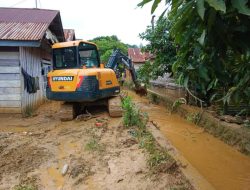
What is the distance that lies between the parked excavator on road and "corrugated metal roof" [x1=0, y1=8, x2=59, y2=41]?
4.16 feet

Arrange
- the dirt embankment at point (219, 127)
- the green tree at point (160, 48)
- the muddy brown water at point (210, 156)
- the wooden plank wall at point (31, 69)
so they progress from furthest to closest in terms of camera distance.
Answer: the green tree at point (160, 48) → the wooden plank wall at point (31, 69) → the dirt embankment at point (219, 127) → the muddy brown water at point (210, 156)

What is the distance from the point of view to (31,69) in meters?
11.6

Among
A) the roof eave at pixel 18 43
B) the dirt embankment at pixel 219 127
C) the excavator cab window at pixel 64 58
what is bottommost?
the dirt embankment at pixel 219 127

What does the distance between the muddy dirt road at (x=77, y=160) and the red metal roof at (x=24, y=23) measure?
11.0 feet

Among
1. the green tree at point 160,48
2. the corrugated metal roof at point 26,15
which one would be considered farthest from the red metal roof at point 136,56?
the green tree at point 160,48

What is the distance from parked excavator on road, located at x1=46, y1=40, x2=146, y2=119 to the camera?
346 inches

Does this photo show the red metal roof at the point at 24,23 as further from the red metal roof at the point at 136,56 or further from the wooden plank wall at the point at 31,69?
the red metal roof at the point at 136,56

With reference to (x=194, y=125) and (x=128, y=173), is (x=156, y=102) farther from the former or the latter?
(x=128, y=173)

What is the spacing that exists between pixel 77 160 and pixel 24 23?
8.09 m

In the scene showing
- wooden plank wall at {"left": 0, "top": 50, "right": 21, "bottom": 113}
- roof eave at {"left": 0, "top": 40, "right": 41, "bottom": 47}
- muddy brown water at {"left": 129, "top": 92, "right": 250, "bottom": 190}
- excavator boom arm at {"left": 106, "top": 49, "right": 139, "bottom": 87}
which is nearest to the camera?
muddy brown water at {"left": 129, "top": 92, "right": 250, "bottom": 190}

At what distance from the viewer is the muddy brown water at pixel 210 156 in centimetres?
536

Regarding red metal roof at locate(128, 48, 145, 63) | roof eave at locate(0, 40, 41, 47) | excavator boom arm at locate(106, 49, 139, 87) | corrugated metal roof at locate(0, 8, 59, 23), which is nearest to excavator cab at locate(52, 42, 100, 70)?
roof eave at locate(0, 40, 41, 47)

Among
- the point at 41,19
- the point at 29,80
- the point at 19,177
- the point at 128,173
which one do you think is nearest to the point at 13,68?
the point at 29,80

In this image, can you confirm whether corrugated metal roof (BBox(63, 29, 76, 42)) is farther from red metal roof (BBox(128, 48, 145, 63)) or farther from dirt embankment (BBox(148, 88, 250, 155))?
red metal roof (BBox(128, 48, 145, 63))
